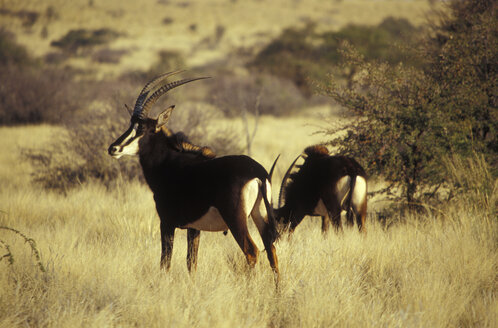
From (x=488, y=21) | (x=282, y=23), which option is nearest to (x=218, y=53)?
(x=282, y=23)

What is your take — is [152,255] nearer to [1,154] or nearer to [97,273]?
[97,273]

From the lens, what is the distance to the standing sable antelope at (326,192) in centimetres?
504

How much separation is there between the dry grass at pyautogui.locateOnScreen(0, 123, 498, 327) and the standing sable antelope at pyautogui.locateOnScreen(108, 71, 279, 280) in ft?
1.09

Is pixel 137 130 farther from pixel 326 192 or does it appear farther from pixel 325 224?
pixel 325 224

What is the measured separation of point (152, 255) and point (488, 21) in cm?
541

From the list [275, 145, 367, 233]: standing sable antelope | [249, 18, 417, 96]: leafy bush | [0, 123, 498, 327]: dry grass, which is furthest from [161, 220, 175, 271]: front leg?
[249, 18, 417, 96]: leafy bush

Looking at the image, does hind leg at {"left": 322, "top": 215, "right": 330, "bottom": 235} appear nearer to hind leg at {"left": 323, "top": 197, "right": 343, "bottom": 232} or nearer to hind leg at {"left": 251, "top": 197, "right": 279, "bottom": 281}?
hind leg at {"left": 323, "top": 197, "right": 343, "bottom": 232}

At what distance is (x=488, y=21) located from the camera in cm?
618

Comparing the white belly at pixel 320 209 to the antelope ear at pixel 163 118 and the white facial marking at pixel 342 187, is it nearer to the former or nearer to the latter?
the white facial marking at pixel 342 187

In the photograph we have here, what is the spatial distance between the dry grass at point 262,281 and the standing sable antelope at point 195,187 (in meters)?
0.33

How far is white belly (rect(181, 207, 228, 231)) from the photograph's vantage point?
12.1ft

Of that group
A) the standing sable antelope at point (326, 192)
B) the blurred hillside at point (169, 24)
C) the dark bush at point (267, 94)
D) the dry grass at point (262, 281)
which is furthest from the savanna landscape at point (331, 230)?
the blurred hillside at point (169, 24)

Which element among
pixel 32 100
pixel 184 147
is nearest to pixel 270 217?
pixel 184 147

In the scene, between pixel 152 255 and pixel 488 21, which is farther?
pixel 488 21
